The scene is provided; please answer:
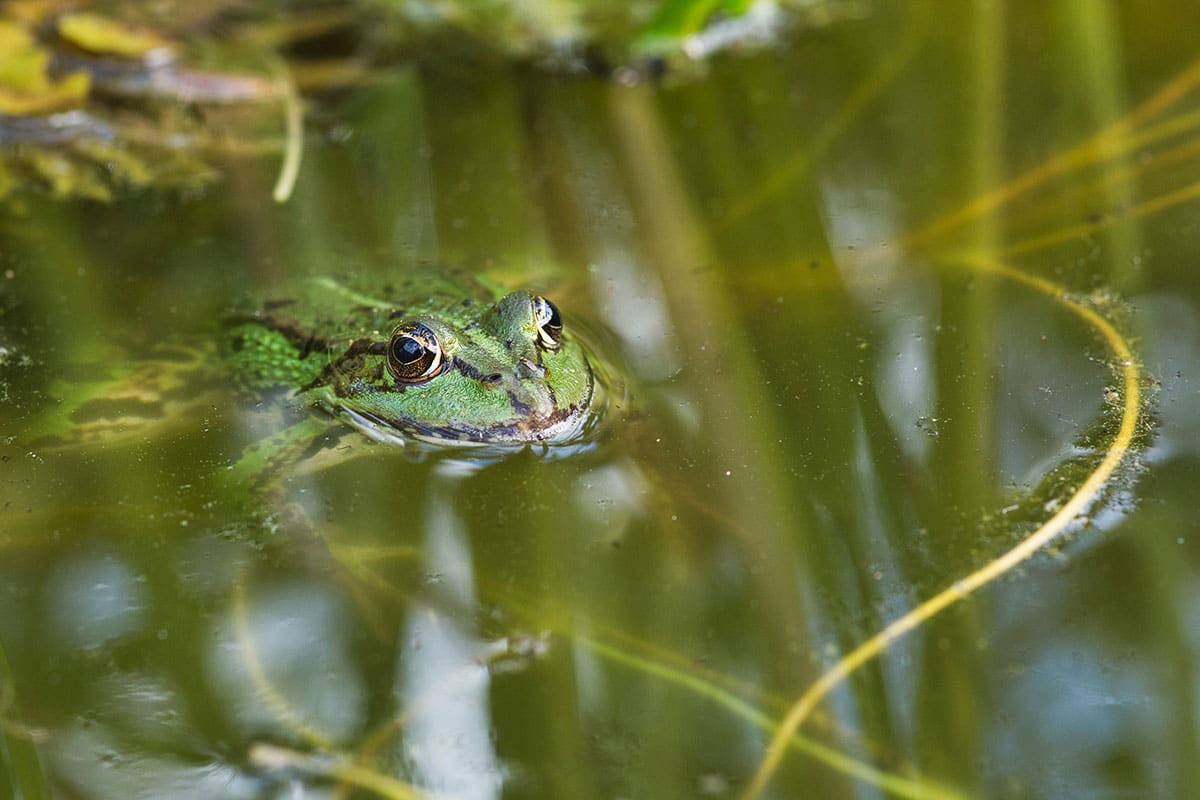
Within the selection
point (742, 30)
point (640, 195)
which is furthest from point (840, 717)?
point (742, 30)

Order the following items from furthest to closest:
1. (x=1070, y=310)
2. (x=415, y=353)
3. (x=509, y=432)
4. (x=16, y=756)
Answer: (x=1070, y=310) → (x=415, y=353) → (x=509, y=432) → (x=16, y=756)

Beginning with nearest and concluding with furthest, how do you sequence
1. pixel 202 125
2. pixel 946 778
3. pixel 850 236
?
pixel 946 778, pixel 850 236, pixel 202 125

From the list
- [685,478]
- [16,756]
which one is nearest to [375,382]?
[685,478]

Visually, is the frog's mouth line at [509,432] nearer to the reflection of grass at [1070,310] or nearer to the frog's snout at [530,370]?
the frog's snout at [530,370]

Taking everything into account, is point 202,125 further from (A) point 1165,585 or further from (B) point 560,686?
(A) point 1165,585

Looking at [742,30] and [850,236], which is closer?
[850,236]

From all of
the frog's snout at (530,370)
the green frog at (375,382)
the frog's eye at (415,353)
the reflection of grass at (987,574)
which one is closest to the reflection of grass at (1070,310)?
the reflection of grass at (987,574)

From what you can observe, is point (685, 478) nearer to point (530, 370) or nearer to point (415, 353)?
point (530, 370)

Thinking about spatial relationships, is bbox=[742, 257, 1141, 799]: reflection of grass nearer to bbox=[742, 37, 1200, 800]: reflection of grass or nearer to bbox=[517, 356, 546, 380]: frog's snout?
bbox=[742, 37, 1200, 800]: reflection of grass
